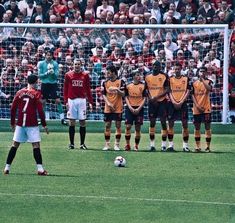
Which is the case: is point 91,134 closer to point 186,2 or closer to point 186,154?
point 186,154

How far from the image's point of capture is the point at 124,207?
18766mm

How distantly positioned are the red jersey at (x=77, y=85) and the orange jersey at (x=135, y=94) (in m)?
0.94

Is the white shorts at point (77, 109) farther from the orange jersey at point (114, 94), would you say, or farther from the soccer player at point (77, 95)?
the orange jersey at point (114, 94)

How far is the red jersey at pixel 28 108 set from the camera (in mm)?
22078

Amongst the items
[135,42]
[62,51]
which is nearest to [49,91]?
[62,51]

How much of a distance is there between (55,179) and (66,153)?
431cm

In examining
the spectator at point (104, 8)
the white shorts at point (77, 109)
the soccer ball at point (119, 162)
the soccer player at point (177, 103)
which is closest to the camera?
the soccer ball at point (119, 162)

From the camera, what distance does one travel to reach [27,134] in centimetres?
2220

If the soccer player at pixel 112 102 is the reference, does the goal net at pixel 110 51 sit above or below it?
above

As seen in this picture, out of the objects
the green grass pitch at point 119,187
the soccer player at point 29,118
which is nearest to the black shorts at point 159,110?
the green grass pitch at point 119,187

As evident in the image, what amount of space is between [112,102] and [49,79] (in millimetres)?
5281

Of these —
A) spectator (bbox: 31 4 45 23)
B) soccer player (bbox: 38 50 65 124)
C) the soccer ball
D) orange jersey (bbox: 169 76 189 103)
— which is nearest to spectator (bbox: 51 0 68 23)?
spectator (bbox: 31 4 45 23)

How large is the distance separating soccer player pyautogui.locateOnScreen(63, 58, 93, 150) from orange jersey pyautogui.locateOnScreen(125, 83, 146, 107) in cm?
93

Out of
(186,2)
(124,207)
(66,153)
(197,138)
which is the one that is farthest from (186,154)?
(186,2)
